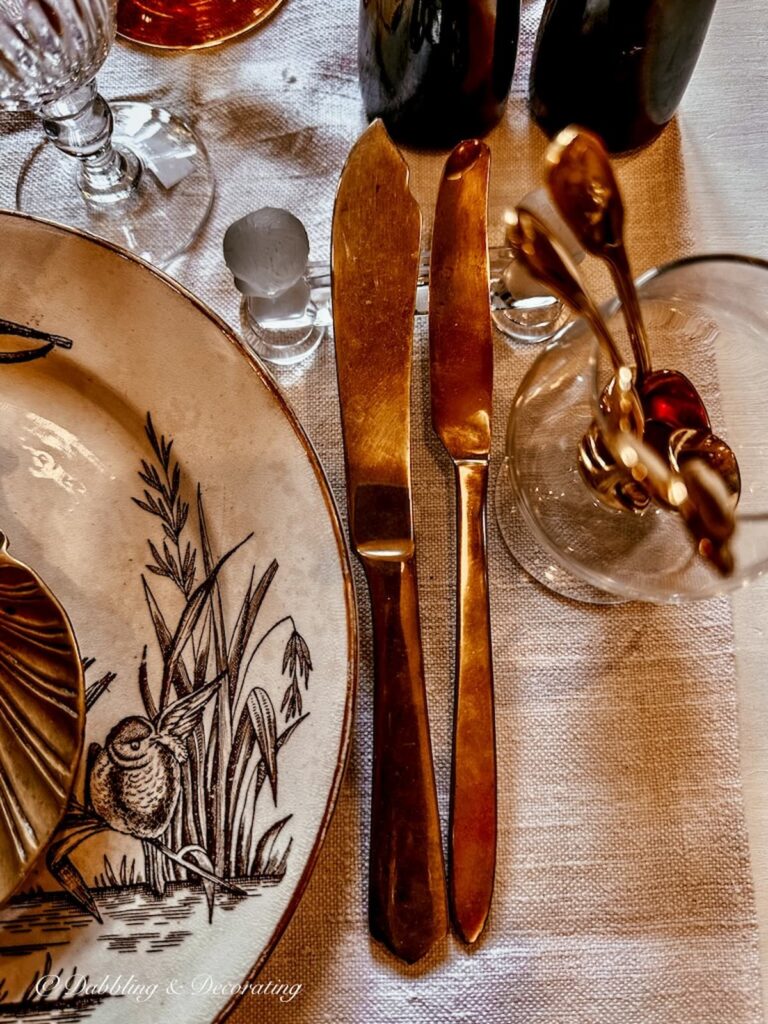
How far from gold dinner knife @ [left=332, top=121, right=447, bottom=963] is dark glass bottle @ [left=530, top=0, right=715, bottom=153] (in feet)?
0.30

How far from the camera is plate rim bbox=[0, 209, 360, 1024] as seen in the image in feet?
1.00

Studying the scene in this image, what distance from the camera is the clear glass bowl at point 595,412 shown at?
33 cm

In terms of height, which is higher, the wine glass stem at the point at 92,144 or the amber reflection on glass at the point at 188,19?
the amber reflection on glass at the point at 188,19

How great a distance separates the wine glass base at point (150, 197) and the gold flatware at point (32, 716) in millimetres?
188

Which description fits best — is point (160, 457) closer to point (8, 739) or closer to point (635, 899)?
point (8, 739)

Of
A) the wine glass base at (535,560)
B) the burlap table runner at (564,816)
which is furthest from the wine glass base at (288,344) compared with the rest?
the wine glass base at (535,560)

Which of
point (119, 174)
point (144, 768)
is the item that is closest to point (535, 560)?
point (144, 768)

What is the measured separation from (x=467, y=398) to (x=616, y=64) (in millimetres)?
165

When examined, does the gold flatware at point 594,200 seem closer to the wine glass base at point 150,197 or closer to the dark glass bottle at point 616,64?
the dark glass bottle at point 616,64

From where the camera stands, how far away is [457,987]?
13.4 inches

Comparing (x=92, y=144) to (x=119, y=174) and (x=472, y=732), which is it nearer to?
(x=119, y=174)

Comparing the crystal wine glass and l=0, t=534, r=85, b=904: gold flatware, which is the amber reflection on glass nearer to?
the crystal wine glass

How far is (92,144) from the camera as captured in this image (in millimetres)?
425

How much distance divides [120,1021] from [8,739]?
0.11 metres
